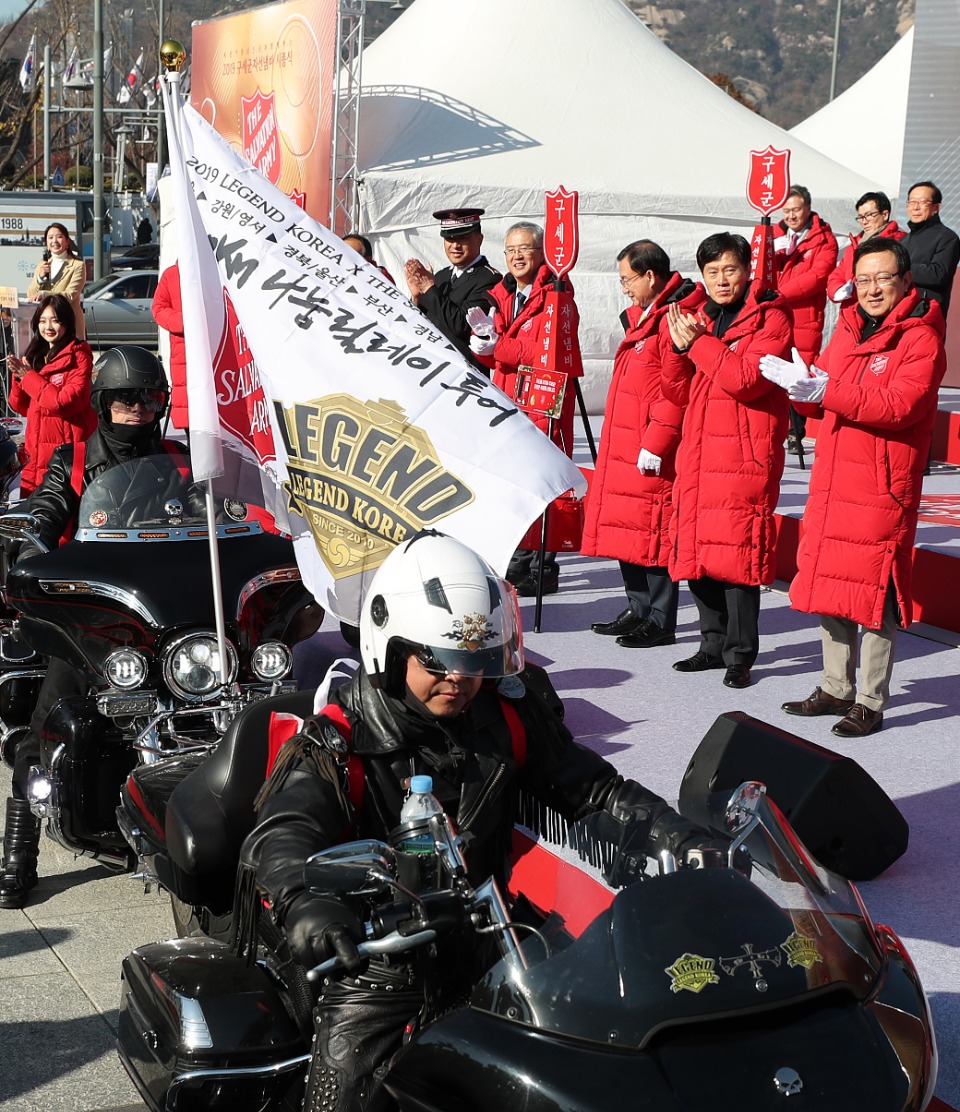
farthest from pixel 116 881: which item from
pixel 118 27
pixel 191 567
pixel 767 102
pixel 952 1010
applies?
pixel 767 102

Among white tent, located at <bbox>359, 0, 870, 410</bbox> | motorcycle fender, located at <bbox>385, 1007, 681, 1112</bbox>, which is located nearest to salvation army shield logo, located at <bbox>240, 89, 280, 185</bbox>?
white tent, located at <bbox>359, 0, 870, 410</bbox>

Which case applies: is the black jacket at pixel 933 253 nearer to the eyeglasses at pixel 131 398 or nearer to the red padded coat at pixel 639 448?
the red padded coat at pixel 639 448

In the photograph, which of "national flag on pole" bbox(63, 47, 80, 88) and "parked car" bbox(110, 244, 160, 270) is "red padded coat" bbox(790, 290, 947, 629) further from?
"national flag on pole" bbox(63, 47, 80, 88)

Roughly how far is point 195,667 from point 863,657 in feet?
9.09

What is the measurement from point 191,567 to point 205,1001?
223 centimetres

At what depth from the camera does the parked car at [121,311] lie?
27.0m

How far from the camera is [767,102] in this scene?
422ft

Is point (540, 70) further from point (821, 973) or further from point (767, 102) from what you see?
point (767, 102)

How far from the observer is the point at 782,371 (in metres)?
5.75

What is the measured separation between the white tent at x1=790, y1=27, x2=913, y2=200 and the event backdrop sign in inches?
427

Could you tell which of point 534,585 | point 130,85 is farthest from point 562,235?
point 130,85

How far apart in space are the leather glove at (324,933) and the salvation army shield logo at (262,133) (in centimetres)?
1649

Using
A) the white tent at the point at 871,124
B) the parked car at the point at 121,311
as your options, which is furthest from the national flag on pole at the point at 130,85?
the white tent at the point at 871,124

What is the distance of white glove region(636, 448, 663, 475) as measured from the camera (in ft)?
24.0
